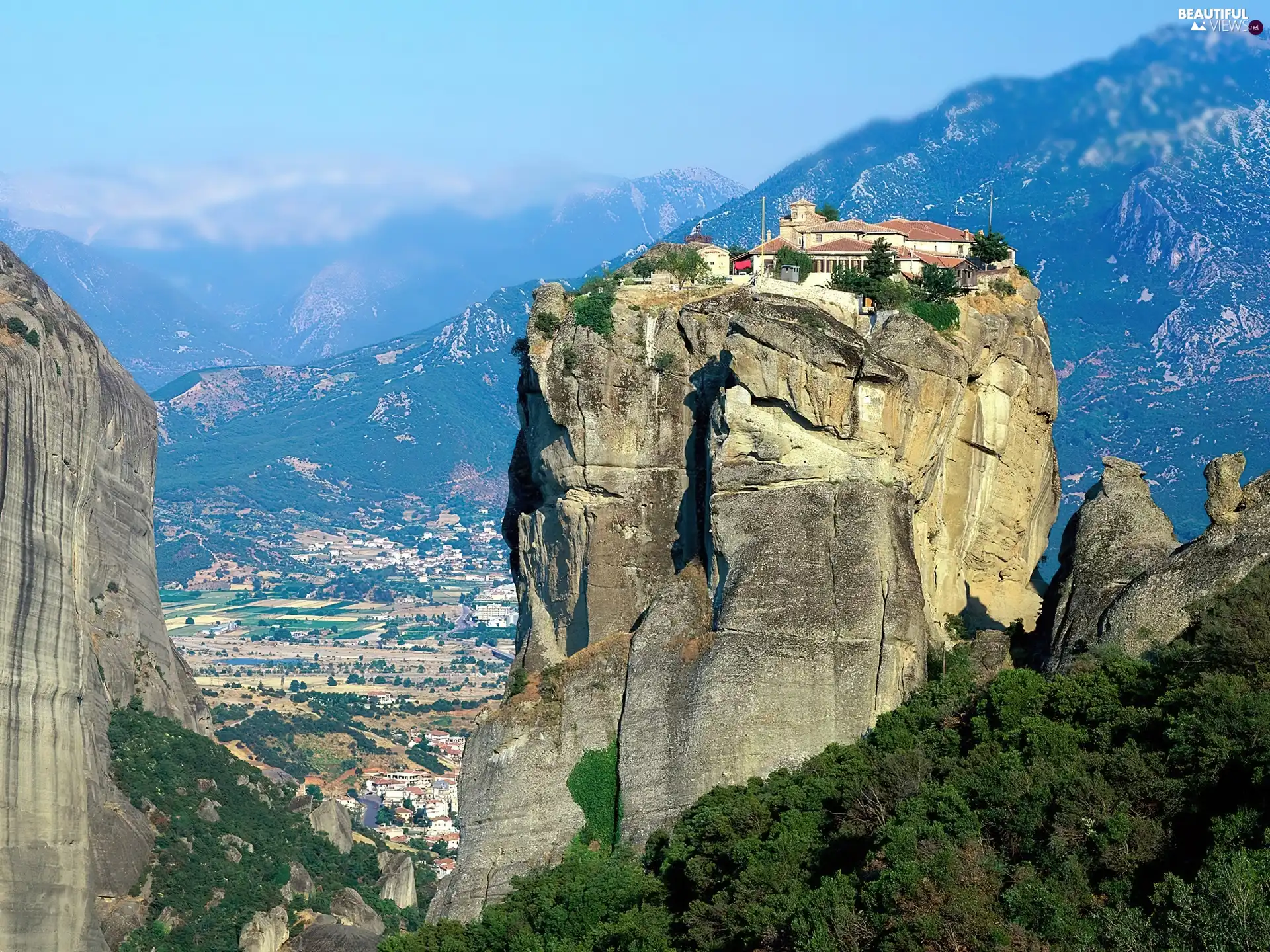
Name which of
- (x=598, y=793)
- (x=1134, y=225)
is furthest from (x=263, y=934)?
(x=1134, y=225)

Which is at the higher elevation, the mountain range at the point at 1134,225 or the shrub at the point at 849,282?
the mountain range at the point at 1134,225

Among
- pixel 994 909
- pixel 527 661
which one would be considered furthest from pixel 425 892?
pixel 994 909

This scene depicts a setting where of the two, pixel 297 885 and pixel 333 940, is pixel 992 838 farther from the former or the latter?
pixel 297 885

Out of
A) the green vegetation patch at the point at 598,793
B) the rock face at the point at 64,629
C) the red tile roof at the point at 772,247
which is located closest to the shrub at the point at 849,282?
the red tile roof at the point at 772,247

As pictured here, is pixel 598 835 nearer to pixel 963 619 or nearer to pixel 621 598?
pixel 621 598

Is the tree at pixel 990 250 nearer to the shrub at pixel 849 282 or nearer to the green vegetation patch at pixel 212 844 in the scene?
the shrub at pixel 849 282
